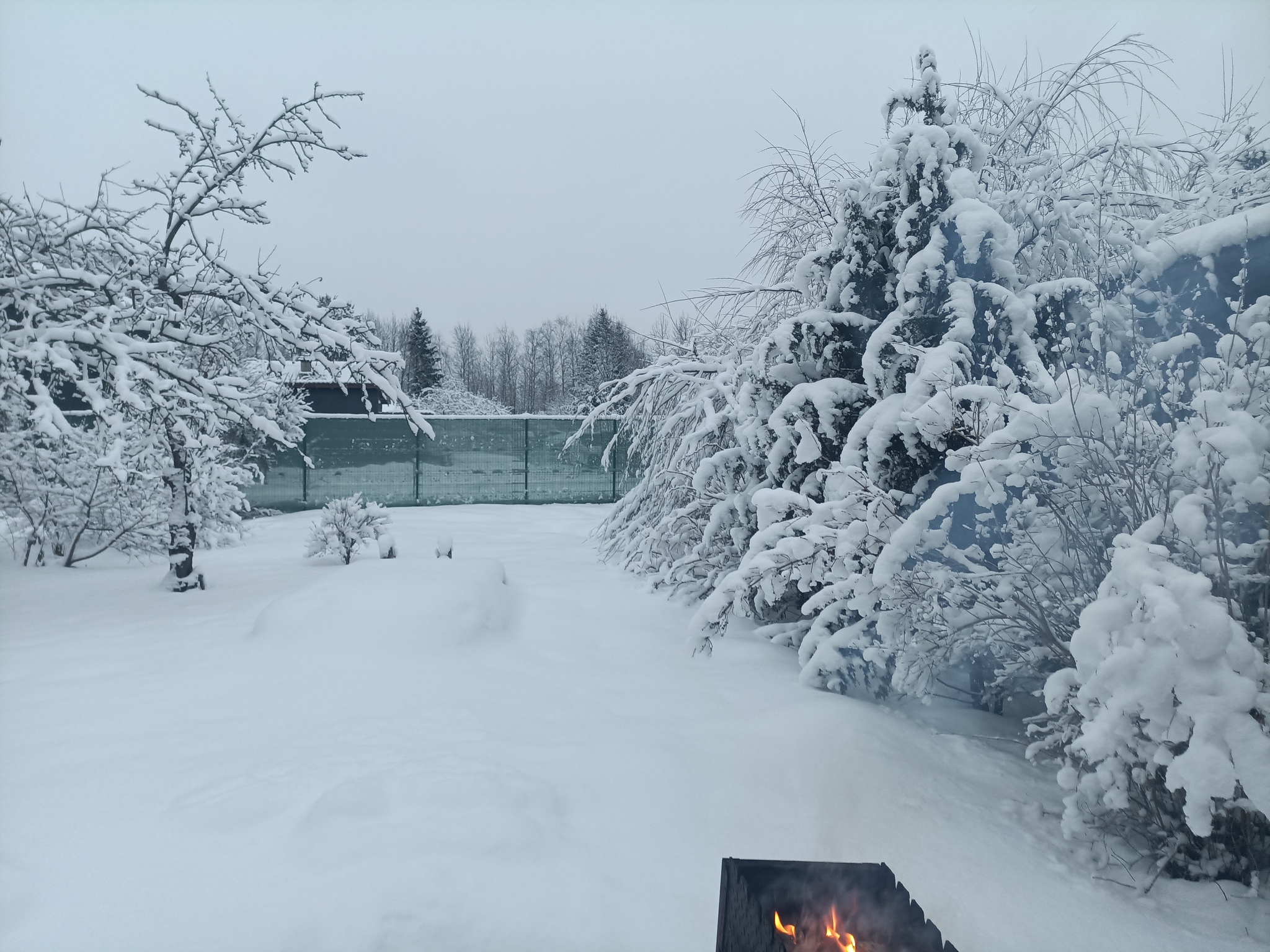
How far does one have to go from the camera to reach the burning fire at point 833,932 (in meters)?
1.41

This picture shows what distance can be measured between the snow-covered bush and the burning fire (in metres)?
0.93

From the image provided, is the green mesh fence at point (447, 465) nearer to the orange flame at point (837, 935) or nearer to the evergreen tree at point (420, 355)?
the orange flame at point (837, 935)

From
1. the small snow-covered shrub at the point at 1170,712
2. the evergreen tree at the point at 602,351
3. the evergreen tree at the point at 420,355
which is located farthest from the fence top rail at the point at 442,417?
the evergreen tree at the point at 420,355

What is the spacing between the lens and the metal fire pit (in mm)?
1401

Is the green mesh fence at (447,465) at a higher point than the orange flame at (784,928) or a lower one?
higher

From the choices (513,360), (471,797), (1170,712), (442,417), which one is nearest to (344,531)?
(471,797)

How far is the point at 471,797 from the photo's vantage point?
2533 millimetres

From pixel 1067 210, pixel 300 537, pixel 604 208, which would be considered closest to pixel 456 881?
pixel 1067 210

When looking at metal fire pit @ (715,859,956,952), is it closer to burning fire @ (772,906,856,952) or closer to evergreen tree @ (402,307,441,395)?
burning fire @ (772,906,856,952)

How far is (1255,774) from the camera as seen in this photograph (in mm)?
1600

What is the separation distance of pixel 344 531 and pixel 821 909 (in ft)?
22.6

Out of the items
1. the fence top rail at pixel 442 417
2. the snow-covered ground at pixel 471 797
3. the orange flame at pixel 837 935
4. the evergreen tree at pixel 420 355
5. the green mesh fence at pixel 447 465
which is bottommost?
the snow-covered ground at pixel 471 797

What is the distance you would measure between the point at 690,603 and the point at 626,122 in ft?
11.9

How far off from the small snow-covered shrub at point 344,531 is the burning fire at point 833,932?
6.79 m
